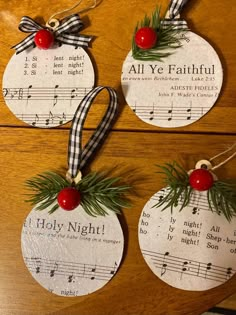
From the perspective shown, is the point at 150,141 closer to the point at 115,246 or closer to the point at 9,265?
the point at 115,246

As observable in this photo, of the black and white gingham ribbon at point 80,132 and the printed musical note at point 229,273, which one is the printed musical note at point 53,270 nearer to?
the black and white gingham ribbon at point 80,132

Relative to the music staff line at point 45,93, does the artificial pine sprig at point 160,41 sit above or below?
above

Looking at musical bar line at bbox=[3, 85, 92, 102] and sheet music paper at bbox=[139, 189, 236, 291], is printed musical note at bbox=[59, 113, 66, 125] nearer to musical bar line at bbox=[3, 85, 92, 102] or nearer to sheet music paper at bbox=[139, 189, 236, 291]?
musical bar line at bbox=[3, 85, 92, 102]

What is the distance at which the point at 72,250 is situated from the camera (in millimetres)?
595

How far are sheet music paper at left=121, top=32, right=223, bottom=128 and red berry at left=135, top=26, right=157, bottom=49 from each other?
28 millimetres

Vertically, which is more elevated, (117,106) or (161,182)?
(117,106)

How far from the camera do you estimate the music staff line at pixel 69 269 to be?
0.58 meters

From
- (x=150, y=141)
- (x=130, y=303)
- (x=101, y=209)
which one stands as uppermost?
(x=150, y=141)

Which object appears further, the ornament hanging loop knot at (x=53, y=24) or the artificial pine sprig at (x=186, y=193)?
the ornament hanging loop knot at (x=53, y=24)

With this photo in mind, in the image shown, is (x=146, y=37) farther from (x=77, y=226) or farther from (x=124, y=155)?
(x=77, y=226)

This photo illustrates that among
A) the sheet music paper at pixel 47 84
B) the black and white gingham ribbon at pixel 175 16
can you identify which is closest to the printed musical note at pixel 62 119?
the sheet music paper at pixel 47 84

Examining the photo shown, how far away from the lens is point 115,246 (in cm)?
58

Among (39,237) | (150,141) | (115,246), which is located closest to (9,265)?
(39,237)

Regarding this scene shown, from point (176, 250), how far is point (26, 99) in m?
0.32
